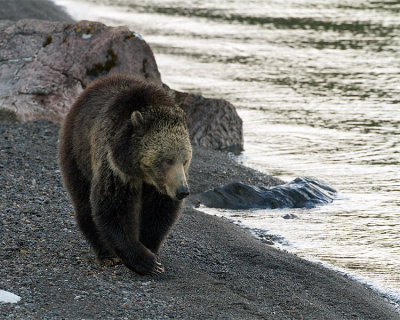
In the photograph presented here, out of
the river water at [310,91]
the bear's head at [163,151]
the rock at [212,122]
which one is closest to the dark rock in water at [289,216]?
the river water at [310,91]

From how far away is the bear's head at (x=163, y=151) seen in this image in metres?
6.03

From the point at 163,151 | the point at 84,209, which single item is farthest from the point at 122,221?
the point at 163,151

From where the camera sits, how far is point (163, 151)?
238 inches

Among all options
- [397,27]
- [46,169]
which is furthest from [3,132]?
[397,27]

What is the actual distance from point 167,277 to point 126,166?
113 cm

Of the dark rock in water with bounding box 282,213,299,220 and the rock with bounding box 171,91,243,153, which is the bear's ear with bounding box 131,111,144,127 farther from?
the rock with bounding box 171,91,243,153

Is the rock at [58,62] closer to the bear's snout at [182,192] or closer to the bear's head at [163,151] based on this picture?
the bear's head at [163,151]

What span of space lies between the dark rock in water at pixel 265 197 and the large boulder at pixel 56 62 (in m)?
2.81

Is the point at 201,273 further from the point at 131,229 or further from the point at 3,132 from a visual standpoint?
the point at 3,132

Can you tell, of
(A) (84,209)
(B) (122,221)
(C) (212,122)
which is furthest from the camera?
→ (C) (212,122)

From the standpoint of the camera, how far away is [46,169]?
380 inches

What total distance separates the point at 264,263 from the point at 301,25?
17.8m

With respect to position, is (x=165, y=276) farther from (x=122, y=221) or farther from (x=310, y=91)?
(x=310, y=91)

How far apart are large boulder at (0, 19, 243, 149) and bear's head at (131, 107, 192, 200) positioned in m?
6.07
